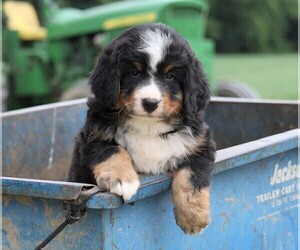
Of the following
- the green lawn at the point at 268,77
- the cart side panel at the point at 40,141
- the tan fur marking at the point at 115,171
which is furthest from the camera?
the green lawn at the point at 268,77

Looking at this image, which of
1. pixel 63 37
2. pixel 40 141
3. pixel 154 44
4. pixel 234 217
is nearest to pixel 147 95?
pixel 154 44

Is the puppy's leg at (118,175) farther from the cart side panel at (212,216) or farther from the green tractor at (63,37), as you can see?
the green tractor at (63,37)

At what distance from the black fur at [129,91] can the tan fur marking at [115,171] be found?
0.04 metres

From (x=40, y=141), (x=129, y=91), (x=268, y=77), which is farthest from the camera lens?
(x=268, y=77)

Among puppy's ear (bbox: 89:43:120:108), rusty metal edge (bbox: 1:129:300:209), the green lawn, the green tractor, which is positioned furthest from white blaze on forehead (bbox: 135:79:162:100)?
the green lawn

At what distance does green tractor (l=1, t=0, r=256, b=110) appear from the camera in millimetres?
8359

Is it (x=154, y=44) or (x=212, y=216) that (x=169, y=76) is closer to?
(x=154, y=44)

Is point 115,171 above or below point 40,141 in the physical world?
above

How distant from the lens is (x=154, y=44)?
9.25 ft

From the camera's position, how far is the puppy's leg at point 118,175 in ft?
8.19

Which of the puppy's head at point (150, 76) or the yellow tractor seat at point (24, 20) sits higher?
the puppy's head at point (150, 76)

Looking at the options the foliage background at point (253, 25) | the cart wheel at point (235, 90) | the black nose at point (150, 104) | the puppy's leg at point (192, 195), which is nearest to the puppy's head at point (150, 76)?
the black nose at point (150, 104)

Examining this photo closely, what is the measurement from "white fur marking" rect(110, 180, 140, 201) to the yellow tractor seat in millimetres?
7417

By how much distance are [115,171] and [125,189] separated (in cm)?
20
